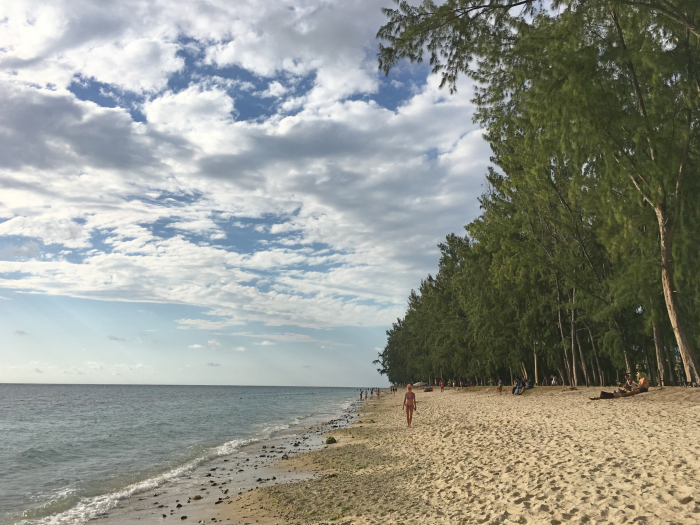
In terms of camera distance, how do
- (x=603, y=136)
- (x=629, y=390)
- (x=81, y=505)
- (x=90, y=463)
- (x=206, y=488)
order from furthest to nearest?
(x=629, y=390)
(x=90, y=463)
(x=603, y=136)
(x=206, y=488)
(x=81, y=505)

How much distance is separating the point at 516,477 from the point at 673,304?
14.0 metres

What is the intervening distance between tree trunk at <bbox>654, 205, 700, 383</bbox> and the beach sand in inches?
54.1

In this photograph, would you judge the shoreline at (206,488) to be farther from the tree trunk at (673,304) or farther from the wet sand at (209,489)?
the tree trunk at (673,304)

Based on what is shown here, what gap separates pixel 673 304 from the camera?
61.1 feet

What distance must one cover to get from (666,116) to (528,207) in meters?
13.8

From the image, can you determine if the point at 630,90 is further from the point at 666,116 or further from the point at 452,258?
the point at 452,258

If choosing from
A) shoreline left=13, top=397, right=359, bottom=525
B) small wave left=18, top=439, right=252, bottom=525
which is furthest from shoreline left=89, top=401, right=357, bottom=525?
small wave left=18, top=439, right=252, bottom=525

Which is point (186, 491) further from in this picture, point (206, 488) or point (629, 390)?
point (629, 390)

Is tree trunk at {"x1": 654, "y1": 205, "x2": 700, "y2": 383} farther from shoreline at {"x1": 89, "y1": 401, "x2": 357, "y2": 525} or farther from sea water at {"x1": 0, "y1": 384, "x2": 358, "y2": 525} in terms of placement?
sea water at {"x1": 0, "y1": 384, "x2": 358, "y2": 525}

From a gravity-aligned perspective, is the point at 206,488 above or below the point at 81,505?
above

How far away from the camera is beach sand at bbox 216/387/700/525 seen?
704 cm

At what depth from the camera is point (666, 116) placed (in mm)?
18047

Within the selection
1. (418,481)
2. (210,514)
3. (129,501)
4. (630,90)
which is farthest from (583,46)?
(129,501)

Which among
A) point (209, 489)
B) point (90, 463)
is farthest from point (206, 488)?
point (90, 463)
